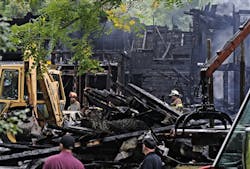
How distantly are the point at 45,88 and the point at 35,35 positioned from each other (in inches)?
199

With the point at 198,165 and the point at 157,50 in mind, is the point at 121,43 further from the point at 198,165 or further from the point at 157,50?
the point at 198,165

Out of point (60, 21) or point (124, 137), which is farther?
point (124, 137)

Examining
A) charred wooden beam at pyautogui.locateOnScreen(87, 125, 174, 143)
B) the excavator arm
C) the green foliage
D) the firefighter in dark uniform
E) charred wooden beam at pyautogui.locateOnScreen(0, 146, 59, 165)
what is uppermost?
the green foliage

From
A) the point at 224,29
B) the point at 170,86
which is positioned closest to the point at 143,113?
the point at 170,86

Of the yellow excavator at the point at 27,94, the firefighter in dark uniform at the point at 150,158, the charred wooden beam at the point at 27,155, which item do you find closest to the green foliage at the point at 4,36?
the firefighter in dark uniform at the point at 150,158

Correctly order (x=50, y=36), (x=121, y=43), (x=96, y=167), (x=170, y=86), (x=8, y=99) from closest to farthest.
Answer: (x=50, y=36), (x=96, y=167), (x=8, y=99), (x=170, y=86), (x=121, y=43)

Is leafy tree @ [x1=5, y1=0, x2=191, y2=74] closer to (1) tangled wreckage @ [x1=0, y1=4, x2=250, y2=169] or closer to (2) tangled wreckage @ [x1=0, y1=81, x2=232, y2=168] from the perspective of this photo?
(1) tangled wreckage @ [x1=0, y1=4, x2=250, y2=169]

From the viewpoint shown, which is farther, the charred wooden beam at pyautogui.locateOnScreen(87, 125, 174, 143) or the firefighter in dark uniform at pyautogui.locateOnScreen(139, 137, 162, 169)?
the charred wooden beam at pyautogui.locateOnScreen(87, 125, 174, 143)

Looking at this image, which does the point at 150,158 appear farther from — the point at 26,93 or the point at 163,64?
the point at 163,64

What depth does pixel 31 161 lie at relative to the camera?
1120cm

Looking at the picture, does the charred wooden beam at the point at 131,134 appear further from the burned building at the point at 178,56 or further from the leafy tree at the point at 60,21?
the burned building at the point at 178,56

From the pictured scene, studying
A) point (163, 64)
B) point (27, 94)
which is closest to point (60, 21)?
point (27, 94)

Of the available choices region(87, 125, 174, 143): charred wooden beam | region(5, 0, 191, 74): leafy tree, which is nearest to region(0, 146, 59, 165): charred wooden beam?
region(87, 125, 174, 143): charred wooden beam

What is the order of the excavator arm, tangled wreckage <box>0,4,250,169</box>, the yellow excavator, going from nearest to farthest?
the excavator arm → tangled wreckage <box>0,4,250,169</box> → the yellow excavator
